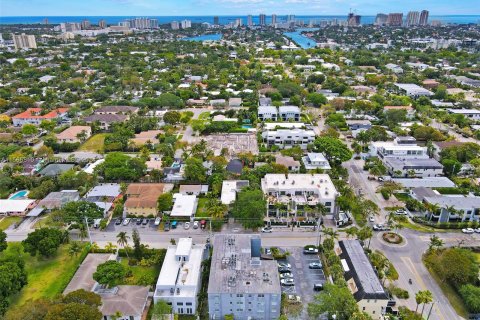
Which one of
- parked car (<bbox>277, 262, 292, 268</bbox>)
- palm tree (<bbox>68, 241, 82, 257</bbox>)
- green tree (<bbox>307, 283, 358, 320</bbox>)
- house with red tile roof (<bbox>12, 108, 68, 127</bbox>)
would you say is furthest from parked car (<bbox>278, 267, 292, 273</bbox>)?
house with red tile roof (<bbox>12, 108, 68, 127</bbox>)

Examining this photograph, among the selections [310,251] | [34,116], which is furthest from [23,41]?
[310,251]

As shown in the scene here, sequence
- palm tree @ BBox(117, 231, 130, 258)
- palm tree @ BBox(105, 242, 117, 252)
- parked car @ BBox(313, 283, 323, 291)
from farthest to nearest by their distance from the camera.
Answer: palm tree @ BBox(105, 242, 117, 252) < palm tree @ BBox(117, 231, 130, 258) < parked car @ BBox(313, 283, 323, 291)

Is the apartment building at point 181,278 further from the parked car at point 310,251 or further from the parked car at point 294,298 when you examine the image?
the parked car at point 310,251

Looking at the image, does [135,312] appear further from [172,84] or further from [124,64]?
[124,64]

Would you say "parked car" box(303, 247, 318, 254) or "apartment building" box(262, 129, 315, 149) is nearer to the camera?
"parked car" box(303, 247, 318, 254)

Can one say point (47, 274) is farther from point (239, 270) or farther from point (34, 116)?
point (34, 116)

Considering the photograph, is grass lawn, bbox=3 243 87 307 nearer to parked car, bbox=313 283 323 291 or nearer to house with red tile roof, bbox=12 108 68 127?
parked car, bbox=313 283 323 291

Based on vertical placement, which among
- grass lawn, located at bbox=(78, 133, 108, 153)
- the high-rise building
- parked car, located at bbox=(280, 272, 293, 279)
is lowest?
parked car, located at bbox=(280, 272, 293, 279)

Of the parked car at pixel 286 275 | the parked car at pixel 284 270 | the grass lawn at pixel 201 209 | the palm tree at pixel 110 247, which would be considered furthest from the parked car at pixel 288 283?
the palm tree at pixel 110 247
